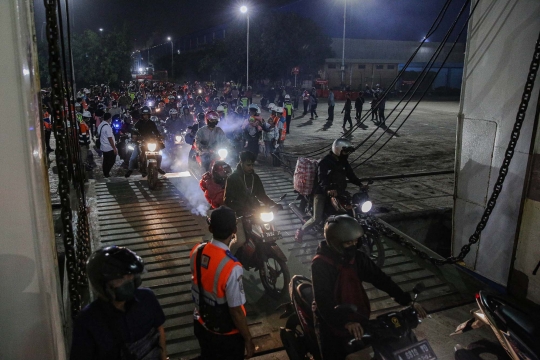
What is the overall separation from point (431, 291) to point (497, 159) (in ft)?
7.27

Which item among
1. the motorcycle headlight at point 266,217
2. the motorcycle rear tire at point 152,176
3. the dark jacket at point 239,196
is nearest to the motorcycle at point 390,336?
the motorcycle headlight at point 266,217

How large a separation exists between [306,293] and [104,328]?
201 centimetres

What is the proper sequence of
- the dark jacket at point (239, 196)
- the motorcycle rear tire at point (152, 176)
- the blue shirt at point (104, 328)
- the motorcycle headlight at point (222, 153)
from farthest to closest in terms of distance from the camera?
the motorcycle rear tire at point (152, 176) < the motorcycle headlight at point (222, 153) < the dark jacket at point (239, 196) < the blue shirt at point (104, 328)

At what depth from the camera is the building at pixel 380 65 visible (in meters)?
50.5

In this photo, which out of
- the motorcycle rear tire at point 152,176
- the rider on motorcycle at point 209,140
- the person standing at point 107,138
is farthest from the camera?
the person standing at point 107,138

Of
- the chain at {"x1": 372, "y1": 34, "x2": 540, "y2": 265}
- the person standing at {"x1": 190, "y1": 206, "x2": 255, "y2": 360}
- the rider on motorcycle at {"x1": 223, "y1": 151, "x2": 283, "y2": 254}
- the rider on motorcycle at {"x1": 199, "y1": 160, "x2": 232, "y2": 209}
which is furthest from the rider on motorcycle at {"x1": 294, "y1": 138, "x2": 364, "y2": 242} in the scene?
the person standing at {"x1": 190, "y1": 206, "x2": 255, "y2": 360}

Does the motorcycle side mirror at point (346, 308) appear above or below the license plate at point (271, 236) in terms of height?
above

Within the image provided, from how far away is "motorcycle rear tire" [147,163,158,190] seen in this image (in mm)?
10039

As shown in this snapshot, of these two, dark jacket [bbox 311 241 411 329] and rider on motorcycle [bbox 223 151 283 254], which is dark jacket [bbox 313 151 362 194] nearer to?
rider on motorcycle [bbox 223 151 283 254]

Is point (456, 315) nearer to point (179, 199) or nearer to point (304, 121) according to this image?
point (179, 199)

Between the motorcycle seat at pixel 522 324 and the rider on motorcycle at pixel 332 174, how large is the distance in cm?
337

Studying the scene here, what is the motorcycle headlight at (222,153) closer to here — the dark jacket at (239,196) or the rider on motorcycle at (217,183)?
the rider on motorcycle at (217,183)

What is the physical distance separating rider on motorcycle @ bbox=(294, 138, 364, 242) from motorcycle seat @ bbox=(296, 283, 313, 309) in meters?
2.95

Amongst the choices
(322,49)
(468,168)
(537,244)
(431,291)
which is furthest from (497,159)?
(322,49)
